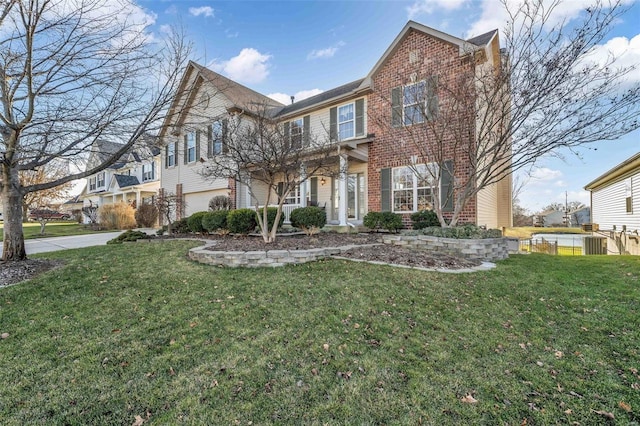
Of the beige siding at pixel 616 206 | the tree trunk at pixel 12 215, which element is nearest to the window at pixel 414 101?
the beige siding at pixel 616 206

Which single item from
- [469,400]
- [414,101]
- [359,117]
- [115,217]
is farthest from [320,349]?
[115,217]

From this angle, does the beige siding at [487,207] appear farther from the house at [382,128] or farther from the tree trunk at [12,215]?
the tree trunk at [12,215]

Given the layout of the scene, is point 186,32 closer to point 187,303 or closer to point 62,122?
point 62,122

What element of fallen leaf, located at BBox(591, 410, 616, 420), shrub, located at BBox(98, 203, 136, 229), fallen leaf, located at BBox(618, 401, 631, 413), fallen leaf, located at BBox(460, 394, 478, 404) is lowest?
fallen leaf, located at BBox(591, 410, 616, 420)

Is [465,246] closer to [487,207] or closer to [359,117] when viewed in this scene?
[487,207]

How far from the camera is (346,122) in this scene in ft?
40.2

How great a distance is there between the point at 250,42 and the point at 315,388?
35.5 ft

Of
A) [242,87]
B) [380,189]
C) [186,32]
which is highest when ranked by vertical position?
[242,87]

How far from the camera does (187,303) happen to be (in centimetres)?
419

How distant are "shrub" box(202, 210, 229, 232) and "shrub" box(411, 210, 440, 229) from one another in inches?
264

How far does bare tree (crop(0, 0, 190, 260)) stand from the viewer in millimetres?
4918

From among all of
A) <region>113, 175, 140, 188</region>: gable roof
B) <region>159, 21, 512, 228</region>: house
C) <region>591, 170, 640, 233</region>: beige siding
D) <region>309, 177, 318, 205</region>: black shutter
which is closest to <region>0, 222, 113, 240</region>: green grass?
<region>113, 175, 140, 188</region>: gable roof

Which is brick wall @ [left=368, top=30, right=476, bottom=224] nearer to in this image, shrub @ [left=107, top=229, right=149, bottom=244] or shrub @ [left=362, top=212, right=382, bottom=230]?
shrub @ [left=362, top=212, right=382, bottom=230]

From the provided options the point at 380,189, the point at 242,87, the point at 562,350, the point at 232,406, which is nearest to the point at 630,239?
the point at 380,189
